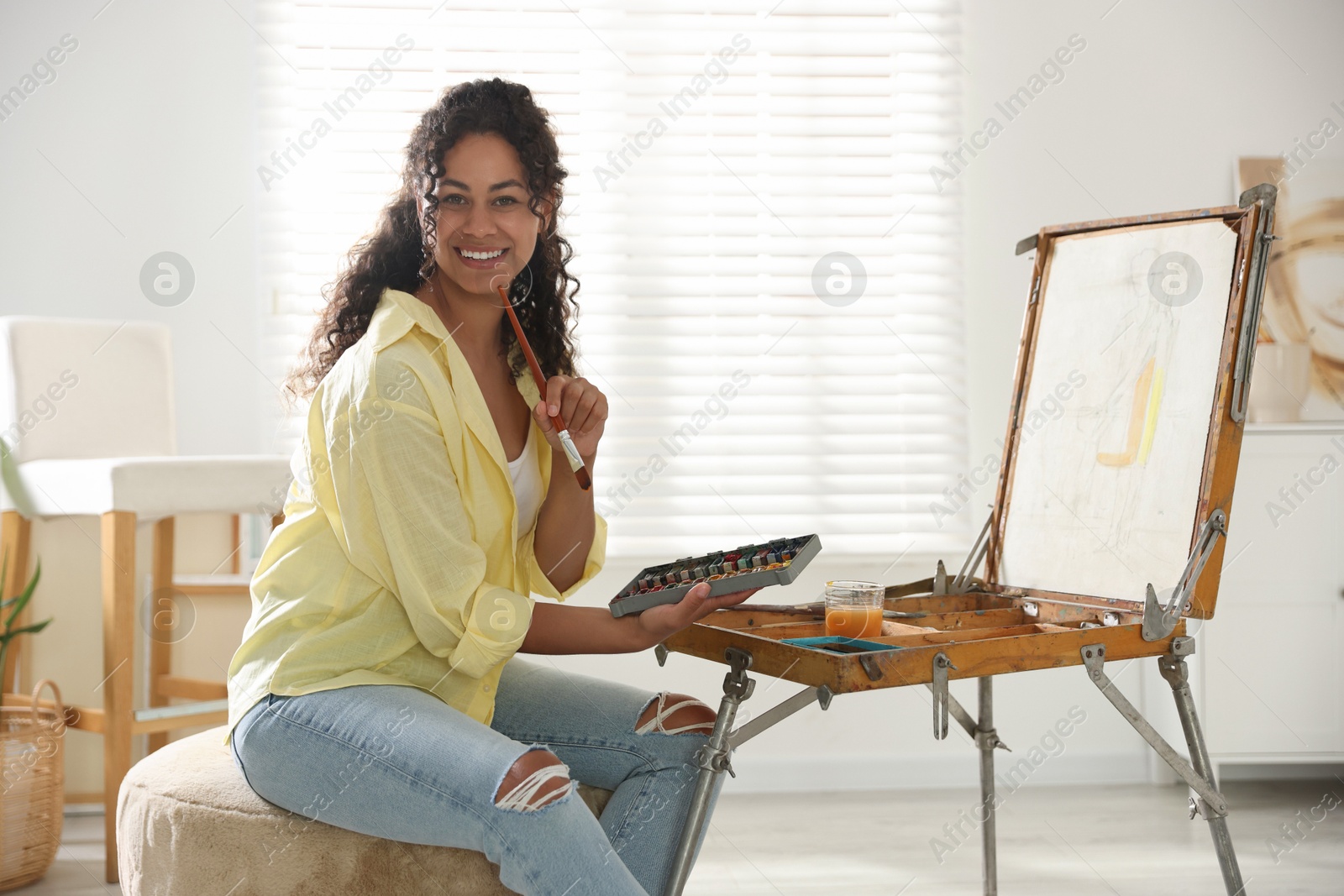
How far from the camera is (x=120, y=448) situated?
2.38m

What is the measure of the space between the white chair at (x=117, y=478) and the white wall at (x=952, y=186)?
7.9 inches

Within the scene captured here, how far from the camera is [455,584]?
118 centimetres

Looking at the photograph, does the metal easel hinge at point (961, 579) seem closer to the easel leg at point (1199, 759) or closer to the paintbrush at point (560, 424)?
the easel leg at point (1199, 759)

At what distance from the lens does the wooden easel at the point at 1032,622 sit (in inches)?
47.5

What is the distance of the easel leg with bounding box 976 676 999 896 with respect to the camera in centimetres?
179

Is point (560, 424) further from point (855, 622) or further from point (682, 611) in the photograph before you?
point (855, 622)

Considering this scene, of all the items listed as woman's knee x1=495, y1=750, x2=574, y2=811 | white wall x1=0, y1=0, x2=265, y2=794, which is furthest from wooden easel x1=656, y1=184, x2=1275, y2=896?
white wall x1=0, y1=0, x2=265, y2=794

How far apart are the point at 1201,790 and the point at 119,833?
4.20 feet

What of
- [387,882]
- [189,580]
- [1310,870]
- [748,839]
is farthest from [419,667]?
[1310,870]

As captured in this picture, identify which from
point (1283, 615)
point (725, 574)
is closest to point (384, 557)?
point (725, 574)

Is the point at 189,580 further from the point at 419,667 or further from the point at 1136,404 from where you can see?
the point at 1136,404

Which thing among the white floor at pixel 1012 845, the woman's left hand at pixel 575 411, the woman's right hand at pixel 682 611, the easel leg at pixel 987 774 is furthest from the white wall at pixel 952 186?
the woman's right hand at pixel 682 611

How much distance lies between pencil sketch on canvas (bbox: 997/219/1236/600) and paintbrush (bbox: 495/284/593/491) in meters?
0.71

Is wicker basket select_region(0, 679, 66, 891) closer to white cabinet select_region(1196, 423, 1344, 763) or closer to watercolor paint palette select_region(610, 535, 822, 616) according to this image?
watercolor paint palette select_region(610, 535, 822, 616)
